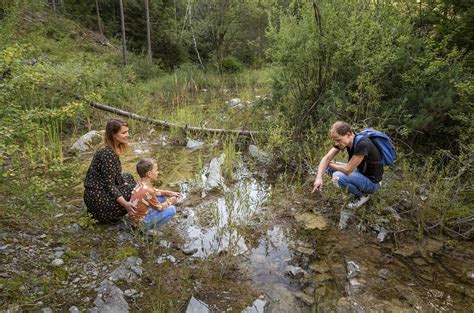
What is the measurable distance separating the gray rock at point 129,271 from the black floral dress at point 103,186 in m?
0.77

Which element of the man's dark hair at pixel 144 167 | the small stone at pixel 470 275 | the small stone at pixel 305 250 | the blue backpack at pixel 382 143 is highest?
the blue backpack at pixel 382 143

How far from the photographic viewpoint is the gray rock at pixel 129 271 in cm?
334

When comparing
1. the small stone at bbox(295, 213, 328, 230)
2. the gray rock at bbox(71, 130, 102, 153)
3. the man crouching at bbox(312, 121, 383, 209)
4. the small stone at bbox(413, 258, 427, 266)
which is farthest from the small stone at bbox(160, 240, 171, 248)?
the gray rock at bbox(71, 130, 102, 153)

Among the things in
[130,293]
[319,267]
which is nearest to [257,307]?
[319,267]

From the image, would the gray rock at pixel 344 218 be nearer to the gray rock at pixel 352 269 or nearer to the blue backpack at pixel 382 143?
the gray rock at pixel 352 269

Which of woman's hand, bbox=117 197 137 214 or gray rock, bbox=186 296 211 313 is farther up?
woman's hand, bbox=117 197 137 214

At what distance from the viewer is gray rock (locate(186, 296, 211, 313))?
3039 millimetres

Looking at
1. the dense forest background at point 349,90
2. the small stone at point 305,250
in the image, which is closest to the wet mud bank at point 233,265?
the small stone at point 305,250

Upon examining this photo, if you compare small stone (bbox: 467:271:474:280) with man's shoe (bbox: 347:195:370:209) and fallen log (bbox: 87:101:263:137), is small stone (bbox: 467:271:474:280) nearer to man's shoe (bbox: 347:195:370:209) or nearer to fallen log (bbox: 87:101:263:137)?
man's shoe (bbox: 347:195:370:209)

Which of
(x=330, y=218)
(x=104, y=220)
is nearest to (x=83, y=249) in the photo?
(x=104, y=220)

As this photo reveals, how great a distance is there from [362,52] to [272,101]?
2.65 meters

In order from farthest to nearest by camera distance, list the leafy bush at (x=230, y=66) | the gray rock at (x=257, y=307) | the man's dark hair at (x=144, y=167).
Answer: the leafy bush at (x=230, y=66), the man's dark hair at (x=144, y=167), the gray rock at (x=257, y=307)

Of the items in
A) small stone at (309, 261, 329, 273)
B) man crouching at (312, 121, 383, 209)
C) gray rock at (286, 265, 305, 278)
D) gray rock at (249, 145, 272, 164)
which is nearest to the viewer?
gray rock at (286, 265, 305, 278)

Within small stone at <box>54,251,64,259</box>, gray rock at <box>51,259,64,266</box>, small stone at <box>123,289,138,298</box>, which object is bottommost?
small stone at <box>123,289,138,298</box>
